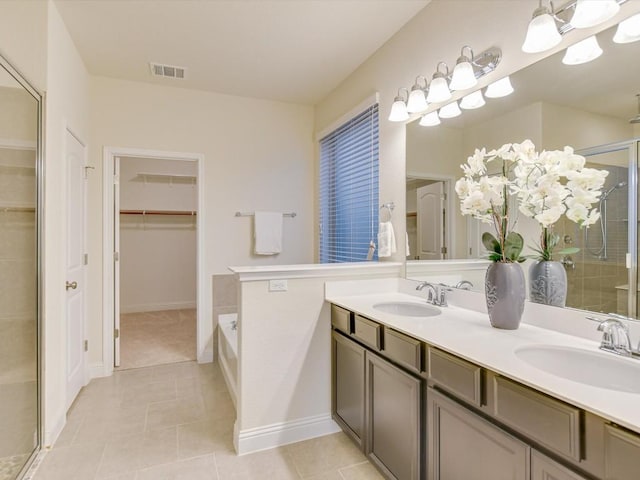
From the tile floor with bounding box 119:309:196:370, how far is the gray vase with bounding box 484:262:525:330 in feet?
10.0

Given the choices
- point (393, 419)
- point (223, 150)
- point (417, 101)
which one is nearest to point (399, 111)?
point (417, 101)

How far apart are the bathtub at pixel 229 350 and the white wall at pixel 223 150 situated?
0.61 ft

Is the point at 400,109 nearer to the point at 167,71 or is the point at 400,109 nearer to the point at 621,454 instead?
the point at 621,454

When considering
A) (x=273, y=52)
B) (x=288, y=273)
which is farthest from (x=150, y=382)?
(x=273, y=52)

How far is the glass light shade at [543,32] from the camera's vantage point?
1382 mm

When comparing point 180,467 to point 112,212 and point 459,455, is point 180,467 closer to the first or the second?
point 459,455

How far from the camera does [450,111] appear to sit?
2066 mm

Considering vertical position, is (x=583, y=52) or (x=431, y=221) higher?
(x=583, y=52)

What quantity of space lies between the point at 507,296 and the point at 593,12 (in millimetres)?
1119

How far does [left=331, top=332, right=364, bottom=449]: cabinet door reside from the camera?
6.29 ft

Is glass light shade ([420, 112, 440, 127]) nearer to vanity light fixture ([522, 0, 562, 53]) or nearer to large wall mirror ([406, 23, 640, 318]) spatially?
large wall mirror ([406, 23, 640, 318])

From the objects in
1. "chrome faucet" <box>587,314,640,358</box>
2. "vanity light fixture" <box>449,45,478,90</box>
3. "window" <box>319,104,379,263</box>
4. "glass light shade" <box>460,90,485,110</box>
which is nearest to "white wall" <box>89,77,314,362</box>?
"window" <box>319,104,379,263</box>

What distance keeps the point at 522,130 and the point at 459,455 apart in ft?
4.75

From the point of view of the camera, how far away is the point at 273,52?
2760mm
